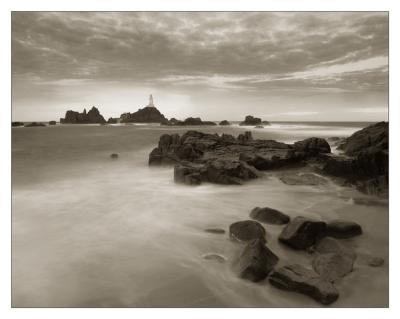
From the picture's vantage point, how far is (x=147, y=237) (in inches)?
167

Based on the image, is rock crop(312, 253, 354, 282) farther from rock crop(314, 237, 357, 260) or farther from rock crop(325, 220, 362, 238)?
rock crop(325, 220, 362, 238)

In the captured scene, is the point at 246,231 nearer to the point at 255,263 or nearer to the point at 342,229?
the point at 255,263

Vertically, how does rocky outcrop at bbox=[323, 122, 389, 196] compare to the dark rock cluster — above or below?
above

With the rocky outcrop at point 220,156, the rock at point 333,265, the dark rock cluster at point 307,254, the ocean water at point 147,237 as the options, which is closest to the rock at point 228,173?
the rocky outcrop at point 220,156

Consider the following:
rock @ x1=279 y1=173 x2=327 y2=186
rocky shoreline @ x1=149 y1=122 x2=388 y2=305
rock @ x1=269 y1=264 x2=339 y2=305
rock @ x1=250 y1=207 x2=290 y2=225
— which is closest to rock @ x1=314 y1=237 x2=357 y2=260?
rocky shoreline @ x1=149 y1=122 x2=388 y2=305

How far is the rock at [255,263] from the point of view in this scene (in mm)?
3225

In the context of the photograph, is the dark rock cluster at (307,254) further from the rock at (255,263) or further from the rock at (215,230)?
the rock at (215,230)

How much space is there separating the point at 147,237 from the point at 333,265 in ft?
7.92

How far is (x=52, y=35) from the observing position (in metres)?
4.86

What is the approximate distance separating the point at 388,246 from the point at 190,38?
4266 mm

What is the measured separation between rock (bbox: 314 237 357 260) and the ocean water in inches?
7.8

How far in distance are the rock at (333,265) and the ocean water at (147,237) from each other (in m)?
0.12

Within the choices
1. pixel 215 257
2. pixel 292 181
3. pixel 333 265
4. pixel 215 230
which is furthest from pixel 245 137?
pixel 333 265

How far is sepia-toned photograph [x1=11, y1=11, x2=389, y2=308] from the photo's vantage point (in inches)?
129
